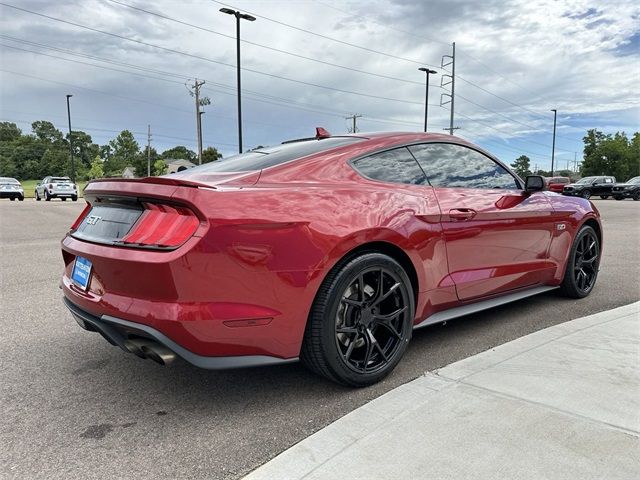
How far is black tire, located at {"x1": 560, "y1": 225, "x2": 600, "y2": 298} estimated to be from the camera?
4508 mm

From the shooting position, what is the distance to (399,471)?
1.95 metres

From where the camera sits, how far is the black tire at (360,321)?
255 centimetres

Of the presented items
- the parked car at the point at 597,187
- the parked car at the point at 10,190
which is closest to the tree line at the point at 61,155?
the parked car at the point at 10,190

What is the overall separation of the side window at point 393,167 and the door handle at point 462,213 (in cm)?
27

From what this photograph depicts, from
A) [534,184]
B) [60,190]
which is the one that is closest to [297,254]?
[534,184]

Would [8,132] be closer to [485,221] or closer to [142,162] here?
[142,162]

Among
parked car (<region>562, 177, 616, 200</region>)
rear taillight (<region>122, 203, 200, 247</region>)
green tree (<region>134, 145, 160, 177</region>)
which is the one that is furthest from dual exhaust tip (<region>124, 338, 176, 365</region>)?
green tree (<region>134, 145, 160, 177</region>)

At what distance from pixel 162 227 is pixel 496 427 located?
6.02 ft

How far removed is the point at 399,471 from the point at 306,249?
42.5 inches

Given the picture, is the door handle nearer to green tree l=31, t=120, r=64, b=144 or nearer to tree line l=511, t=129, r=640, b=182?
tree line l=511, t=129, r=640, b=182

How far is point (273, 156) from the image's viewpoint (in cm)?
304

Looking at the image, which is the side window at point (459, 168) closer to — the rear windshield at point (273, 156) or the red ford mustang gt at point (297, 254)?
the red ford mustang gt at point (297, 254)

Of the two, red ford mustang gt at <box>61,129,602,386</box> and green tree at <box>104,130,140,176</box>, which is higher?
green tree at <box>104,130,140,176</box>

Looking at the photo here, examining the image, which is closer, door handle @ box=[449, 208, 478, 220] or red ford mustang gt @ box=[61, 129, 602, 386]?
red ford mustang gt @ box=[61, 129, 602, 386]
